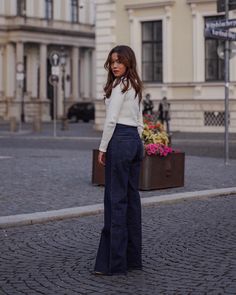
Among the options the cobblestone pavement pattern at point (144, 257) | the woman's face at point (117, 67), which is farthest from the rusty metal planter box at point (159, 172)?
the woman's face at point (117, 67)

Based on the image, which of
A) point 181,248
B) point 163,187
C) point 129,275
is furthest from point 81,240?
point 163,187

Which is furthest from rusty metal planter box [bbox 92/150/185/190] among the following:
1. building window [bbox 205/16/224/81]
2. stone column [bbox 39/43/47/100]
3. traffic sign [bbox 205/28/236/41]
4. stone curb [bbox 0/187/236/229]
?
stone column [bbox 39/43/47/100]

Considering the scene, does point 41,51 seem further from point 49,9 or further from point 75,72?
point 75,72

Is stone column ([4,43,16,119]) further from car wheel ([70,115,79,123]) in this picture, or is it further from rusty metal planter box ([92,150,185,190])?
rusty metal planter box ([92,150,185,190])

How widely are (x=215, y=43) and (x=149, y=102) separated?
13.0 ft

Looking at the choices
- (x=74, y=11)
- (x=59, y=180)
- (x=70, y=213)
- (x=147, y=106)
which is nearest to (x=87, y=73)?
(x=74, y=11)

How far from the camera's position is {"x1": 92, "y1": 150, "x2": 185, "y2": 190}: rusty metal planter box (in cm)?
1337

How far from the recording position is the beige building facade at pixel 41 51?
67.4 meters

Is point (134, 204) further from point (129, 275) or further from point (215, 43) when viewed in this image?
point (215, 43)

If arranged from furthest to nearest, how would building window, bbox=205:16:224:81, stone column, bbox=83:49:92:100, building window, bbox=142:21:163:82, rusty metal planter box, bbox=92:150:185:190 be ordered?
1. stone column, bbox=83:49:92:100
2. building window, bbox=142:21:163:82
3. building window, bbox=205:16:224:81
4. rusty metal planter box, bbox=92:150:185:190

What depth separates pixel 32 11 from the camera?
68.8m

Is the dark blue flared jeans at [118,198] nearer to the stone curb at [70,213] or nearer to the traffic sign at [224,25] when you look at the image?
the stone curb at [70,213]

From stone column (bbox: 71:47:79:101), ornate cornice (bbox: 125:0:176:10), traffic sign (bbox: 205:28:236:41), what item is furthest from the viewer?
stone column (bbox: 71:47:79:101)

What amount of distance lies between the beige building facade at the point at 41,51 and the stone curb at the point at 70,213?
51992 millimetres
